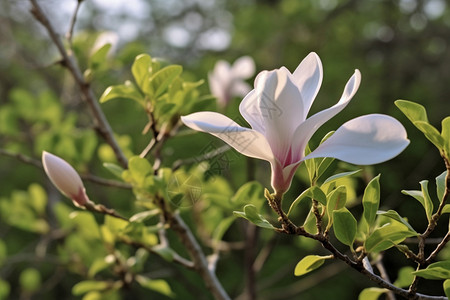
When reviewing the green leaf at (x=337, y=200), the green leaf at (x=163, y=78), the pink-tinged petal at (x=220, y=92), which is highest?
the green leaf at (x=163, y=78)

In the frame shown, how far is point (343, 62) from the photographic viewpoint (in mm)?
3438

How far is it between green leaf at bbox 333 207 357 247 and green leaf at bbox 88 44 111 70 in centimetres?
50

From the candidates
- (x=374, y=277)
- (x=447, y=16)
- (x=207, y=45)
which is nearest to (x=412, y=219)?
(x=447, y=16)

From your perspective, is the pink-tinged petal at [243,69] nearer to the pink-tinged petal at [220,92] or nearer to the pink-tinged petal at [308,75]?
the pink-tinged petal at [220,92]

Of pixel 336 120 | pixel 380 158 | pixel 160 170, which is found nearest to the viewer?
pixel 380 158

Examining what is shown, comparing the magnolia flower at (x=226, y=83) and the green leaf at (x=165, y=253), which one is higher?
the magnolia flower at (x=226, y=83)

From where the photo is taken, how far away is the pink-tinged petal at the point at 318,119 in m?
0.44

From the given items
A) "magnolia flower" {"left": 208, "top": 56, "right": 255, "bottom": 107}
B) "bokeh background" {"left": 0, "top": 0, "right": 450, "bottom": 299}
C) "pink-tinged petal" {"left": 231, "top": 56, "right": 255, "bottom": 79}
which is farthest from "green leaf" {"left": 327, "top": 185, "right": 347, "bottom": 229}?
"bokeh background" {"left": 0, "top": 0, "right": 450, "bottom": 299}

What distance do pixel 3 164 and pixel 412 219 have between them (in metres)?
2.85

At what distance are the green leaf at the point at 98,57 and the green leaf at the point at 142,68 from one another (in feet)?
0.50

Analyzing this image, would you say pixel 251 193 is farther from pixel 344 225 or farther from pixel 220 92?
pixel 220 92

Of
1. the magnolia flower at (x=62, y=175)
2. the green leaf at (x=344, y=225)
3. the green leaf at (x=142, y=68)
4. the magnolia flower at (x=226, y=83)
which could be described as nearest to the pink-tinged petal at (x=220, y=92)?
the magnolia flower at (x=226, y=83)

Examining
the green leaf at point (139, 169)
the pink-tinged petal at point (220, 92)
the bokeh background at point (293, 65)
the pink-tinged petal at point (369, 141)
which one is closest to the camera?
the pink-tinged petal at point (369, 141)

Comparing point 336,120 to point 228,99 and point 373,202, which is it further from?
point 373,202
